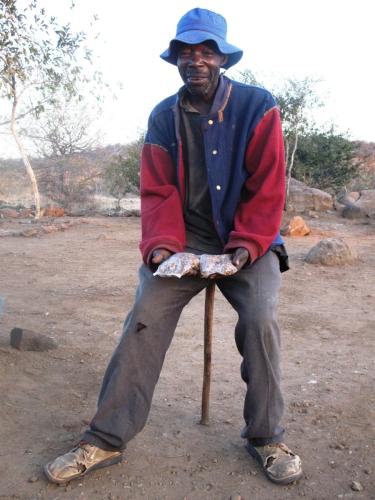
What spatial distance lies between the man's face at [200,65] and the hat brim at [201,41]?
39mm

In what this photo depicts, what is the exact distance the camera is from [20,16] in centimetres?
532

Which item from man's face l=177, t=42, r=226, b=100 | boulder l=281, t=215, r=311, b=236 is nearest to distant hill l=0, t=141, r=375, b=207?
boulder l=281, t=215, r=311, b=236

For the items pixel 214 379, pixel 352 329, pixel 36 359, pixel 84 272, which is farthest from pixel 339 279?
pixel 36 359

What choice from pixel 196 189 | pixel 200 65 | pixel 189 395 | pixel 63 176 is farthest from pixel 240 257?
pixel 63 176

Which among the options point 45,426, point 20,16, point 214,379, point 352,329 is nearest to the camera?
point 45,426

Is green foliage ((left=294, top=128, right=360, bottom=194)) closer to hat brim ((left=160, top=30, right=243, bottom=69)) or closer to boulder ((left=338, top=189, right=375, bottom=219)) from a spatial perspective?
boulder ((left=338, top=189, right=375, bottom=219))

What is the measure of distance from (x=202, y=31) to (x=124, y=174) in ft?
45.3

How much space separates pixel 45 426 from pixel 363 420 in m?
1.60

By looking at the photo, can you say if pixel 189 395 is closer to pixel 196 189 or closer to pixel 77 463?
pixel 77 463

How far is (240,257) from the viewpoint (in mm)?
2391

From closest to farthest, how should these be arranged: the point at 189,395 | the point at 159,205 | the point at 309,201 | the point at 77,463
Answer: the point at 77,463, the point at 159,205, the point at 189,395, the point at 309,201

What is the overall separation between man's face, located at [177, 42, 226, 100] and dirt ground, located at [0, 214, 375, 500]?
5.36ft

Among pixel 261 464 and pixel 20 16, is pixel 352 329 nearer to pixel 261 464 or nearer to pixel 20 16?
pixel 261 464

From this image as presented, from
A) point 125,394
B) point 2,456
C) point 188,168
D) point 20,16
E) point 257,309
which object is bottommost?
point 2,456
